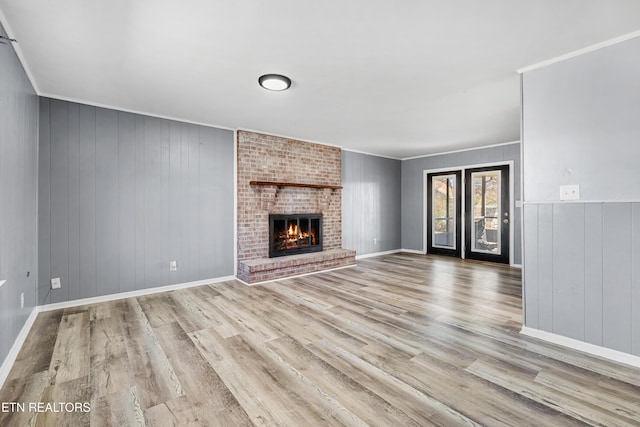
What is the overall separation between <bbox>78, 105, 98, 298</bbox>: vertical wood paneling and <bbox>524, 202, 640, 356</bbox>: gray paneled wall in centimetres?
465

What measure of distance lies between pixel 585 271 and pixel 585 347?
0.59m

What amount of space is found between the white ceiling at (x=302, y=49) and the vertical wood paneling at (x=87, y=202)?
0.30 metres

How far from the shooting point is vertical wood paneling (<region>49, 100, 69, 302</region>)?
11.1 ft

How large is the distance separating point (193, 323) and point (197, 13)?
104 inches

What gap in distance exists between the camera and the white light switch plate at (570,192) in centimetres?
241

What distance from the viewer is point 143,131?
13.0 ft

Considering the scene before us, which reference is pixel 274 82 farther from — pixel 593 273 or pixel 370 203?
pixel 370 203

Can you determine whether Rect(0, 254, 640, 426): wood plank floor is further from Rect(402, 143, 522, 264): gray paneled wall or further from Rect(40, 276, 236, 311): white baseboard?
Rect(402, 143, 522, 264): gray paneled wall

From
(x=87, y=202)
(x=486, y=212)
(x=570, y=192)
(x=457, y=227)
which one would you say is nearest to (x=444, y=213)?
(x=457, y=227)

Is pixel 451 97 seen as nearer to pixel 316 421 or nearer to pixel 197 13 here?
pixel 197 13

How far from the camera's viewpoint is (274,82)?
9.55 feet

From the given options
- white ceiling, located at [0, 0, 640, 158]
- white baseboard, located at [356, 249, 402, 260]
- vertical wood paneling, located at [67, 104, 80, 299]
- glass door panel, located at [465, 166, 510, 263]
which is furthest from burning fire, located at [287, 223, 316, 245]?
glass door panel, located at [465, 166, 510, 263]

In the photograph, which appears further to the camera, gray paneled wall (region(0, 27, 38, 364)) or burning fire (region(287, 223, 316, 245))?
burning fire (region(287, 223, 316, 245))

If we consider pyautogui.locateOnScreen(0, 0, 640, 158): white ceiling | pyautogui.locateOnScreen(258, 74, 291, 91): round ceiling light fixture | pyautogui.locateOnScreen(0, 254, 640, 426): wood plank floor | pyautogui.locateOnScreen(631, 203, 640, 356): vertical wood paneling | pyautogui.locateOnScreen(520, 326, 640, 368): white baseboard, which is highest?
pyautogui.locateOnScreen(0, 0, 640, 158): white ceiling
